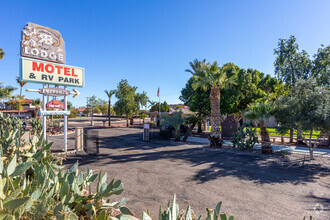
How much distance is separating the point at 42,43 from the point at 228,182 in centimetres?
1439

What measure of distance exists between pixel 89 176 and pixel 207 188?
15.6ft

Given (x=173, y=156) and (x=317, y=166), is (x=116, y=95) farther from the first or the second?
(x=317, y=166)

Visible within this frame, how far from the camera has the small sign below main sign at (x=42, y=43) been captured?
11625 mm

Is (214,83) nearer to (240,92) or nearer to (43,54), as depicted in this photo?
(240,92)

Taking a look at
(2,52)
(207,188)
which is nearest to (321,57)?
(207,188)

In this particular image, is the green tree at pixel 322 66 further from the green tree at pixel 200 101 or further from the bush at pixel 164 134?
the bush at pixel 164 134

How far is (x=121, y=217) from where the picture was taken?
218 cm

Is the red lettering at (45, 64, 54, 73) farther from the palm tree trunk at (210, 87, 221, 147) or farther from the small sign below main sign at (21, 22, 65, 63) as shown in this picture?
the palm tree trunk at (210, 87, 221, 147)

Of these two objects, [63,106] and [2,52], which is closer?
[63,106]

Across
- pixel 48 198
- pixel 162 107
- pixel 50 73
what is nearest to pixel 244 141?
pixel 48 198

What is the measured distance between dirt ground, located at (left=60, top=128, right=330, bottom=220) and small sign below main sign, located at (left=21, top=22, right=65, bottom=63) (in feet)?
23.6

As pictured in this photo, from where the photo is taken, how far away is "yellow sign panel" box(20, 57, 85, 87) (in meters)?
11.3

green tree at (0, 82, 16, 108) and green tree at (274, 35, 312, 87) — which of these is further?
green tree at (0, 82, 16, 108)

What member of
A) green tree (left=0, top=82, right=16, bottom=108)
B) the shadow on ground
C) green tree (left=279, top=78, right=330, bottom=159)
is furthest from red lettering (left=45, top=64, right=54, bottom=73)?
green tree (left=0, top=82, right=16, bottom=108)
